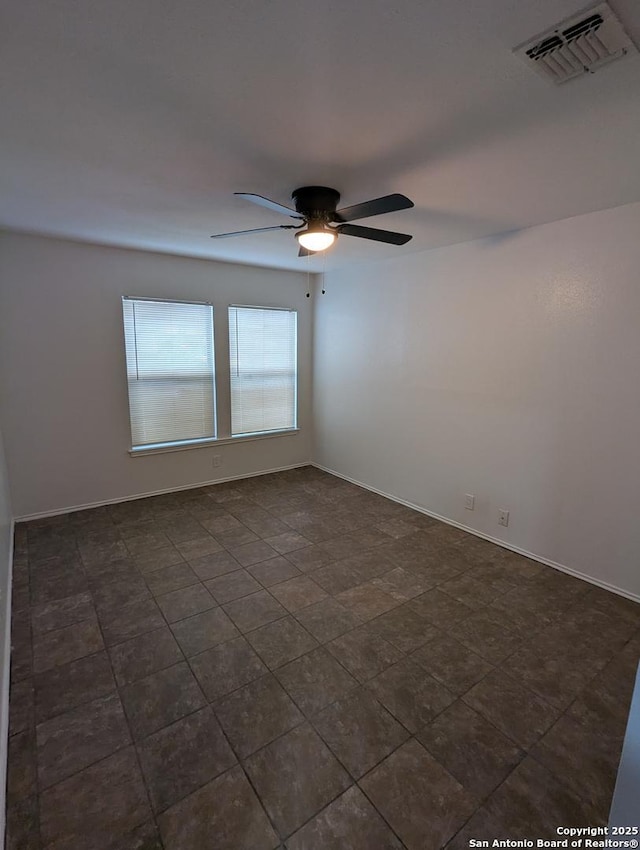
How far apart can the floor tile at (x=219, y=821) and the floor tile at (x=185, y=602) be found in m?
1.05

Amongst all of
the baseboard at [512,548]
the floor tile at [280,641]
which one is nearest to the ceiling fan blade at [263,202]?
the floor tile at [280,641]

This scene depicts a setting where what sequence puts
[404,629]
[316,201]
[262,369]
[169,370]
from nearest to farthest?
1. [316,201]
2. [404,629]
3. [169,370]
4. [262,369]

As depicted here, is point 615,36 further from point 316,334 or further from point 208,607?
point 316,334

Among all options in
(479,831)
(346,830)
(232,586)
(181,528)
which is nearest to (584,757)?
(479,831)

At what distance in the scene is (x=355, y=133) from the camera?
164 cm

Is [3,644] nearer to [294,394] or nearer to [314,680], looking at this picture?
[314,680]

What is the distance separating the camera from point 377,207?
1.87 m

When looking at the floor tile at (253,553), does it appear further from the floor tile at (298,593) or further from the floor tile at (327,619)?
the floor tile at (327,619)

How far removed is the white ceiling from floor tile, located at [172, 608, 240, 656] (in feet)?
8.06

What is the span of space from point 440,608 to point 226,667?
1308 millimetres

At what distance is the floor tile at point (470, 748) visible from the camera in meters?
1.52

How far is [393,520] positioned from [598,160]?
2893 mm

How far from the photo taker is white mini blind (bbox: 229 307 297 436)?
4.57m

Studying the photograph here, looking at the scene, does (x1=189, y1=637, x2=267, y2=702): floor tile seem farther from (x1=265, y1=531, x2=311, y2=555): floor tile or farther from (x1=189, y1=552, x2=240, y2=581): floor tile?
(x1=265, y1=531, x2=311, y2=555): floor tile
